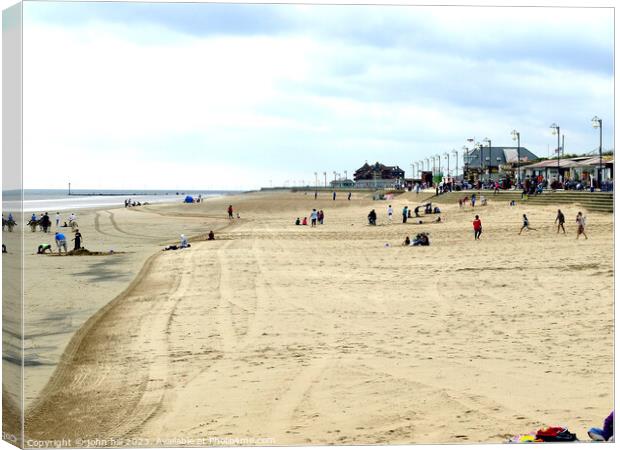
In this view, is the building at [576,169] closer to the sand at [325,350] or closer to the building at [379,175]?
the sand at [325,350]

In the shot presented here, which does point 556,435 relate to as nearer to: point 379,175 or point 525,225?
point 525,225

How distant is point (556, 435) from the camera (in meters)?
7.00

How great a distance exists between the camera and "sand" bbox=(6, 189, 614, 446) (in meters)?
7.57

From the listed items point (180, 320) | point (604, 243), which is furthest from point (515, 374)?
point (604, 243)

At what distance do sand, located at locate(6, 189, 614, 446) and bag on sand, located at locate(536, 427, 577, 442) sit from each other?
253mm

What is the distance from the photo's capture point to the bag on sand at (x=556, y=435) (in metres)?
6.96

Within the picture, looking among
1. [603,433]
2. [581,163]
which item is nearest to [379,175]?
[581,163]

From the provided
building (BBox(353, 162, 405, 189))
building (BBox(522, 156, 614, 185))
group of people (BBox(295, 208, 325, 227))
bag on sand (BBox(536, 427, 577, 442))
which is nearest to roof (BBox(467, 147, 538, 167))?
building (BBox(522, 156, 614, 185))

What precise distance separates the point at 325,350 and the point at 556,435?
14.3ft

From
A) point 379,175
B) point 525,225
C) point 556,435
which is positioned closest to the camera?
point 556,435

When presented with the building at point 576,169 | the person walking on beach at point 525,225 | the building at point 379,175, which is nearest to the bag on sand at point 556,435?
the person walking on beach at point 525,225

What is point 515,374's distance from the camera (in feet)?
30.1

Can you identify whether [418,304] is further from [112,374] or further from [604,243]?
[604,243]

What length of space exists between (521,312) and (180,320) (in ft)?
21.9
